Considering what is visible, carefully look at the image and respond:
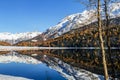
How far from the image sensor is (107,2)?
77.5 ft

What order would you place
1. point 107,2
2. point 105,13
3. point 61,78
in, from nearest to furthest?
1. point 107,2
2. point 105,13
3. point 61,78

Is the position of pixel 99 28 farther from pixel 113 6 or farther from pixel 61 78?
pixel 61 78

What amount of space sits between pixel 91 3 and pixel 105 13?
4597 millimetres

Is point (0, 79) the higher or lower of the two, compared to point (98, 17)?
lower

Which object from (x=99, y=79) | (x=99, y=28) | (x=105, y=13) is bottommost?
(x=99, y=79)

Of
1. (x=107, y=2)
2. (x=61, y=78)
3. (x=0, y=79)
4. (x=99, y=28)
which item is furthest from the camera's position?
(x=61, y=78)

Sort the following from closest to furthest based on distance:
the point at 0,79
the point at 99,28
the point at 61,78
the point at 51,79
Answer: the point at 99,28 < the point at 0,79 < the point at 51,79 < the point at 61,78

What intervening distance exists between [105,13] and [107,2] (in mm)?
1817

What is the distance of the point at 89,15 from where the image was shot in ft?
69.9

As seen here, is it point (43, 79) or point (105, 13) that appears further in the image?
point (43, 79)

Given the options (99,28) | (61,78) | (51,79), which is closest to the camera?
(99,28)

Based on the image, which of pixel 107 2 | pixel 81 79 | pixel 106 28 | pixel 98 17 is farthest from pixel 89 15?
pixel 81 79

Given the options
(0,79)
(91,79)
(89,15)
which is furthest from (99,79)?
(89,15)

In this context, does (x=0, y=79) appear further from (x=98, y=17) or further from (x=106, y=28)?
(x=98, y=17)
